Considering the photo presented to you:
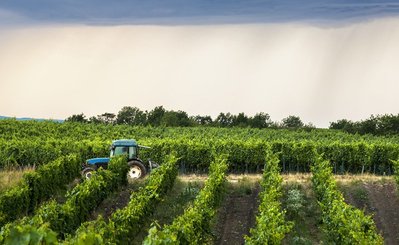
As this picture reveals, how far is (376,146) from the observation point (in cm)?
4069

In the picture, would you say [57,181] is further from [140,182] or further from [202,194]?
[202,194]

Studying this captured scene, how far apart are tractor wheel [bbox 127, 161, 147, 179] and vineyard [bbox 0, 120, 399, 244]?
0.55 meters

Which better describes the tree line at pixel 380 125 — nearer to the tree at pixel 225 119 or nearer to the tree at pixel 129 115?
the tree at pixel 225 119

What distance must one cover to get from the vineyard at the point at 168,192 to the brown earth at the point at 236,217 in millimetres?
266

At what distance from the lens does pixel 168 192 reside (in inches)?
1156

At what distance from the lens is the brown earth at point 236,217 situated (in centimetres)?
2256

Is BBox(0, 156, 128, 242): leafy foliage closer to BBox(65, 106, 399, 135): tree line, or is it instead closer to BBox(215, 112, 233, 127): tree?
BBox(65, 106, 399, 135): tree line

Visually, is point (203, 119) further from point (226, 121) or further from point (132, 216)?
point (132, 216)

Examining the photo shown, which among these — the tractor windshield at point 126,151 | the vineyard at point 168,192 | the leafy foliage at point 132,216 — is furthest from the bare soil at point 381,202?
the tractor windshield at point 126,151

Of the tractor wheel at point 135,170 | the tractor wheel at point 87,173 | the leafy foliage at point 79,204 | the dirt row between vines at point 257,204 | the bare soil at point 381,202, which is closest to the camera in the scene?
the leafy foliage at point 79,204

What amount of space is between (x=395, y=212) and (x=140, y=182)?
10.7m

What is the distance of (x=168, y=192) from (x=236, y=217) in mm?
4580

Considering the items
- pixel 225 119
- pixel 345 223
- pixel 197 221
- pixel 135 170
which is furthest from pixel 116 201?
pixel 225 119

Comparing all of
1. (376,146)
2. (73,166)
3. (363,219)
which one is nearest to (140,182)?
(73,166)
